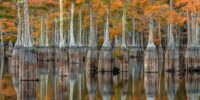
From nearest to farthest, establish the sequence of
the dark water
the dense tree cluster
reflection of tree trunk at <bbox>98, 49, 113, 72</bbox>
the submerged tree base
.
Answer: the dark water < the submerged tree base < reflection of tree trunk at <bbox>98, 49, 113, 72</bbox> < the dense tree cluster

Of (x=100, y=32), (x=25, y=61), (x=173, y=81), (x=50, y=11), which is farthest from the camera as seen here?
(x=100, y=32)

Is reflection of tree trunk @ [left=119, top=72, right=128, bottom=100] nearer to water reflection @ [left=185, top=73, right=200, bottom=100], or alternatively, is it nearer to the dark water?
the dark water

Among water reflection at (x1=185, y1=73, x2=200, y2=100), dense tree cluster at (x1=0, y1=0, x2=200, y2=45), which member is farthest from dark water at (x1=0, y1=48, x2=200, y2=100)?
dense tree cluster at (x1=0, y1=0, x2=200, y2=45)

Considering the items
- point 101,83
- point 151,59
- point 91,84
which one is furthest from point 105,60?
point 91,84

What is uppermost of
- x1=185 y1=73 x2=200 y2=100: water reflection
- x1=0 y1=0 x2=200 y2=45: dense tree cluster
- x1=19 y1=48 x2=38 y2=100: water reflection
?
x1=0 y1=0 x2=200 y2=45: dense tree cluster

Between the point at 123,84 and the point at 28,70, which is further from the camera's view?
the point at 123,84

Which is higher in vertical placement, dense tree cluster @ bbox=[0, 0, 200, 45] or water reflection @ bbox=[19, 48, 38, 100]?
dense tree cluster @ bbox=[0, 0, 200, 45]

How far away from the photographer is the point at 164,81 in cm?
3030

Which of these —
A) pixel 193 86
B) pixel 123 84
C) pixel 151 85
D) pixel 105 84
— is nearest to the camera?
pixel 193 86

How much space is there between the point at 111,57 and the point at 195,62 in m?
6.80

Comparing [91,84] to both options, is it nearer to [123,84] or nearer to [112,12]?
[123,84]

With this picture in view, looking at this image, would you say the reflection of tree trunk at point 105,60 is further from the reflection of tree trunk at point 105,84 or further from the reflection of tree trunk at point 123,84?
the reflection of tree trunk at point 123,84

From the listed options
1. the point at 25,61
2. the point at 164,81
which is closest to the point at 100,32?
the point at 164,81

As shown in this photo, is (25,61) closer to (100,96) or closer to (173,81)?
(100,96)
